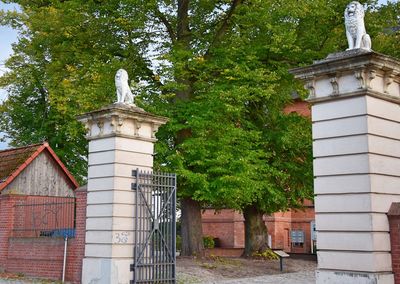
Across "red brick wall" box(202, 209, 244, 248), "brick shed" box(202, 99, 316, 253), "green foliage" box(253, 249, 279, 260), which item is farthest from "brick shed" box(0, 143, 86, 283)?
"red brick wall" box(202, 209, 244, 248)

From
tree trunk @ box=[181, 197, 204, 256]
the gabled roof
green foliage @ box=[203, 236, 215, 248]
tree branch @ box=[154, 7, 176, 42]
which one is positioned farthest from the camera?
green foliage @ box=[203, 236, 215, 248]

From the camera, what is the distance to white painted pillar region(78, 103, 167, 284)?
44.2 ft

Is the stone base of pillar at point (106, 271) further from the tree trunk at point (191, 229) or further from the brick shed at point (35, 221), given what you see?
the tree trunk at point (191, 229)

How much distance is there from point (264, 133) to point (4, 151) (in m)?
10.2

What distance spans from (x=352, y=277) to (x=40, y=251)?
9675mm

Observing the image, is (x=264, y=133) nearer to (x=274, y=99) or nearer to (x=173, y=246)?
(x=274, y=99)

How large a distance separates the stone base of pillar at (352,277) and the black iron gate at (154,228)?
5.20 m

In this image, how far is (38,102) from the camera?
1206 inches

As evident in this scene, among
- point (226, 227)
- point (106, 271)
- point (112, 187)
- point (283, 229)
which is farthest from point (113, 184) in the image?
point (226, 227)

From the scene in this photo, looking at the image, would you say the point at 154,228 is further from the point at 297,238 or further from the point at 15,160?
the point at 297,238

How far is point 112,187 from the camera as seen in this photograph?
13586 millimetres

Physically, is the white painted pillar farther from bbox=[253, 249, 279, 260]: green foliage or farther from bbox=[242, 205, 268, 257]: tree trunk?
bbox=[242, 205, 268, 257]: tree trunk

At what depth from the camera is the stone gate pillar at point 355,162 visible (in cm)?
946

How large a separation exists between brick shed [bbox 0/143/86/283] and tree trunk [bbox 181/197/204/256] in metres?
4.90
